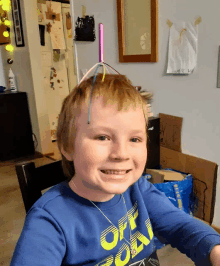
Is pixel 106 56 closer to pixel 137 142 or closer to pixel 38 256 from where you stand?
pixel 137 142

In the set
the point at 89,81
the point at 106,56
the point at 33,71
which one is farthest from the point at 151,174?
the point at 33,71

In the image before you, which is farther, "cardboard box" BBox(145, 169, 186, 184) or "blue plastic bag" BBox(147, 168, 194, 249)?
"cardboard box" BBox(145, 169, 186, 184)

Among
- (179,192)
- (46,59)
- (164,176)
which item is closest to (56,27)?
(46,59)

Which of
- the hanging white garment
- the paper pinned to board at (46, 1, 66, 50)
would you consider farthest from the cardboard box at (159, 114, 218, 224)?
the paper pinned to board at (46, 1, 66, 50)

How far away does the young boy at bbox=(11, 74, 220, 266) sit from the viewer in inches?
22.0

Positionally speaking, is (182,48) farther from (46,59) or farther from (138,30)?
(46,59)

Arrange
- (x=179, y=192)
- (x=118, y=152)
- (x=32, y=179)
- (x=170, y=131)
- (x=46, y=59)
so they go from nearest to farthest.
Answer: (x=118, y=152), (x=32, y=179), (x=179, y=192), (x=170, y=131), (x=46, y=59)

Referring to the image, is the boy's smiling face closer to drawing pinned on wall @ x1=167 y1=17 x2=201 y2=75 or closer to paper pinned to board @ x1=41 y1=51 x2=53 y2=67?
drawing pinned on wall @ x1=167 y1=17 x2=201 y2=75

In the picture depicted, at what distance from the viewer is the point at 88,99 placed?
1.94 feet

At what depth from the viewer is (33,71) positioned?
3.05 m

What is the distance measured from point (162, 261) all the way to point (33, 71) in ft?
8.24

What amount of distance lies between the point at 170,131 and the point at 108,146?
133 centimetres

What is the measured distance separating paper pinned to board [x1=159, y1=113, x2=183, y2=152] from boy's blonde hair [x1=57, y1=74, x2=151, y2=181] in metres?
1.14

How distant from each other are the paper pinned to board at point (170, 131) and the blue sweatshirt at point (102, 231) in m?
1.03
